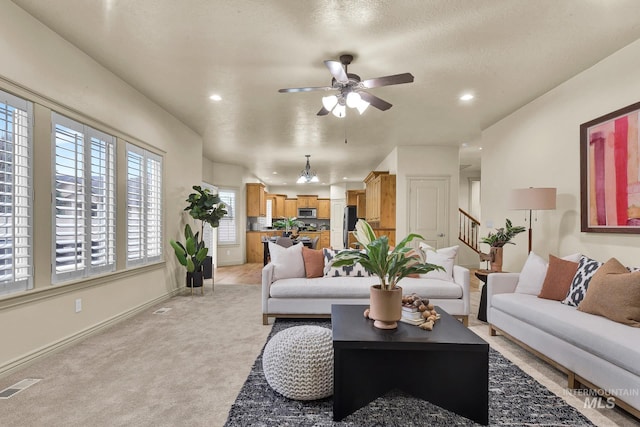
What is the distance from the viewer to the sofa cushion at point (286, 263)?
152 inches

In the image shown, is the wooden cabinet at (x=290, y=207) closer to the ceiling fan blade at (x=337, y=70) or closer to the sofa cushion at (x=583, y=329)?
the ceiling fan blade at (x=337, y=70)

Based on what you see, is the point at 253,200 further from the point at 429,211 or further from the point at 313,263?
the point at 313,263

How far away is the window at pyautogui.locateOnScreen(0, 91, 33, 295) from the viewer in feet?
7.54

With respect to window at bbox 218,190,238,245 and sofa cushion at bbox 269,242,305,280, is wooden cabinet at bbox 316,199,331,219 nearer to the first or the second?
window at bbox 218,190,238,245

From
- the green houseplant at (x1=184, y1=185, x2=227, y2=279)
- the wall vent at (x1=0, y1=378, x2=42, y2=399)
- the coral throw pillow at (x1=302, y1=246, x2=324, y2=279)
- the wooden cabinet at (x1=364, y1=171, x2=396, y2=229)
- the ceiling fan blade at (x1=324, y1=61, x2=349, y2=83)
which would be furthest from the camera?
the wooden cabinet at (x1=364, y1=171, x2=396, y2=229)

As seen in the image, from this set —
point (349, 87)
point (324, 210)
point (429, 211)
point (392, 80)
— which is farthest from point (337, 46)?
point (324, 210)

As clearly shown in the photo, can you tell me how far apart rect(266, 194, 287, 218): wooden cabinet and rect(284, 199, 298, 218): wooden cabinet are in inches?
7.4

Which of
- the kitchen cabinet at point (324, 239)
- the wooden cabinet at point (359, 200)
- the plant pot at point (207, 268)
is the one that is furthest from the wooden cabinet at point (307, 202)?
the plant pot at point (207, 268)

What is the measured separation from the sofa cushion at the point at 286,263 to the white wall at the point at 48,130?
1.72 metres

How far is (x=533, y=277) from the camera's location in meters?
3.07

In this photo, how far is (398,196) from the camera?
21.6ft

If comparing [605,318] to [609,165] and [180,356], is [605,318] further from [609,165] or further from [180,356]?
[180,356]

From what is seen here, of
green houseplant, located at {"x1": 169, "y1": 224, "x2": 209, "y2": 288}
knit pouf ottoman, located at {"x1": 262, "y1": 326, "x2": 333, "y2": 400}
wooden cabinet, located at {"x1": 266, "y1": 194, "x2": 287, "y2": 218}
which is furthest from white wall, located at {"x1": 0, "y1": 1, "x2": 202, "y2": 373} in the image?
wooden cabinet, located at {"x1": 266, "y1": 194, "x2": 287, "y2": 218}

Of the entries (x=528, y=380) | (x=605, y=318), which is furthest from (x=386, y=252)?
(x=605, y=318)
